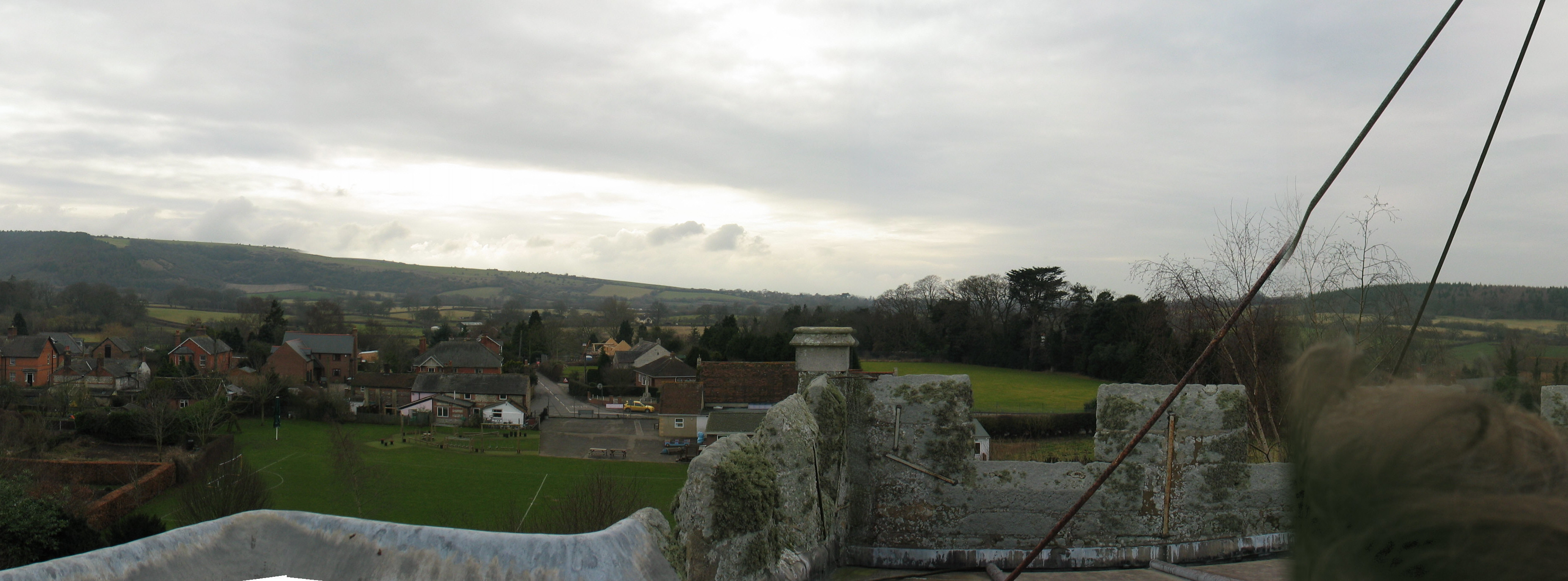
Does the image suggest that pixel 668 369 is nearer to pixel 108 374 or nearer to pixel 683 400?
pixel 683 400

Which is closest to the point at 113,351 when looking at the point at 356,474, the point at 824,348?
the point at 356,474

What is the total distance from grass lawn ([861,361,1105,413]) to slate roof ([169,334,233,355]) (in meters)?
54.2

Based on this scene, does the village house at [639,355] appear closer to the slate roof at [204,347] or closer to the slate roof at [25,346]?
the slate roof at [204,347]

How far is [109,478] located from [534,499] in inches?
675

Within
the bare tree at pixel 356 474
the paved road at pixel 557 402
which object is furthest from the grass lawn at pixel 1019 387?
the paved road at pixel 557 402

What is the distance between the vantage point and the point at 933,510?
5027 millimetres

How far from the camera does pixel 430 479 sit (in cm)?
3553

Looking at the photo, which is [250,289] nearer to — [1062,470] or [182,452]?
[182,452]

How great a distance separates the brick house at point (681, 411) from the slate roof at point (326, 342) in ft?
123

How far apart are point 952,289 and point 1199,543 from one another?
154ft

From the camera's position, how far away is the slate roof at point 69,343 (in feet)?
199

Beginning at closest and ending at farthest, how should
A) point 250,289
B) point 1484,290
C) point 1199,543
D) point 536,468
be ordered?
point 1484,290
point 1199,543
point 536,468
point 250,289

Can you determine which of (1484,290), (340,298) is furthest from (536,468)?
(340,298)

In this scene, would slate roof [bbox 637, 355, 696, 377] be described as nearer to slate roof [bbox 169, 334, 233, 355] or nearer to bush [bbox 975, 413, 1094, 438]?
bush [bbox 975, 413, 1094, 438]
